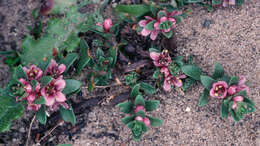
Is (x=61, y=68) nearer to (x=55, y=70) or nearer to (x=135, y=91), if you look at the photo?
(x=55, y=70)

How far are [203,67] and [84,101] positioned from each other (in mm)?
1243

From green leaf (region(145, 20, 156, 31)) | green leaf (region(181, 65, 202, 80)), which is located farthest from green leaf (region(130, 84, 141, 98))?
green leaf (region(145, 20, 156, 31))

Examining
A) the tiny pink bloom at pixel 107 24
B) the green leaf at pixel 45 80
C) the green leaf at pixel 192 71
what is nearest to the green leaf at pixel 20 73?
the green leaf at pixel 45 80

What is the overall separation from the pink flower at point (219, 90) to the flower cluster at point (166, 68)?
1.00 ft

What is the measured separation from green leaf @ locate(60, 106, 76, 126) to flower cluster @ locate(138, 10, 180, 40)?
102 centimetres

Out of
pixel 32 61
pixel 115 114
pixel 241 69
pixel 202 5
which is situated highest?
pixel 202 5

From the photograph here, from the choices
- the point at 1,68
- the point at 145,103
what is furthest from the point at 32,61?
the point at 145,103

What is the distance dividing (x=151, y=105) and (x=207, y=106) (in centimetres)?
58

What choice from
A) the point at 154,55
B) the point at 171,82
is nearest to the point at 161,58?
the point at 154,55

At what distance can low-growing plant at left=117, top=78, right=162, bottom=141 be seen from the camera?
2451mm

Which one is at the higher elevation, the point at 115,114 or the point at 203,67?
the point at 203,67

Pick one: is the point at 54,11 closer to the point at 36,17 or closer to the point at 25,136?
the point at 36,17

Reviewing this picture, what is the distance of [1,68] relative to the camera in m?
3.06

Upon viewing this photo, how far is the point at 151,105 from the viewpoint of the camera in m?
2.58
